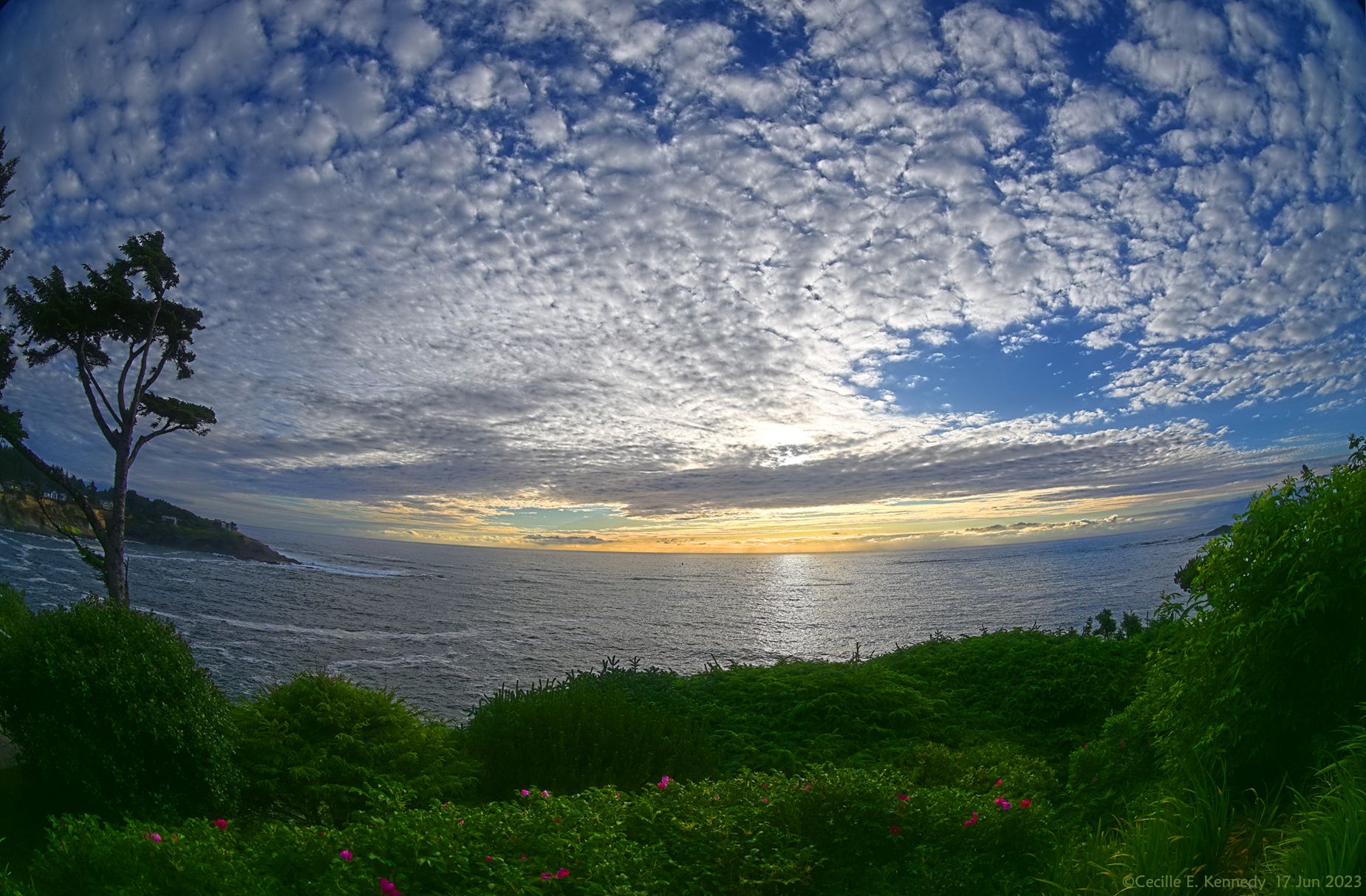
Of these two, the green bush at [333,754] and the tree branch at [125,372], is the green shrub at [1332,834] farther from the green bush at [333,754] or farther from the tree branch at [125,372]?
the tree branch at [125,372]

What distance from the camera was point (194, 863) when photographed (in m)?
3.76

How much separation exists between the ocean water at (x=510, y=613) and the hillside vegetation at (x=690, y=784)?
563 centimetres

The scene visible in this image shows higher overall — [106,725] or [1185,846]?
[1185,846]

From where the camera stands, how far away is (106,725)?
20.2 feet

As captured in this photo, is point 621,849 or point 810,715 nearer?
point 621,849

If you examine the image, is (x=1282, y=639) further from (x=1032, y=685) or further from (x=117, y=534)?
(x=117, y=534)

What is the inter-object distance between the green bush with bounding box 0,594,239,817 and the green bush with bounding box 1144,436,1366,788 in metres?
8.37

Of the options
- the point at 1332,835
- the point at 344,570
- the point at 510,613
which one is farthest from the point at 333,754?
the point at 344,570

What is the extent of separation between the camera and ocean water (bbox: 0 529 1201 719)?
24312mm

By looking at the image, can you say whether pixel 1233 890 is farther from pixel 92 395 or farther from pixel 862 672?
pixel 92 395

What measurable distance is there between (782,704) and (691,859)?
6.01 metres

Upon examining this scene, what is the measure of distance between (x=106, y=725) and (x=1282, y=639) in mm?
9502

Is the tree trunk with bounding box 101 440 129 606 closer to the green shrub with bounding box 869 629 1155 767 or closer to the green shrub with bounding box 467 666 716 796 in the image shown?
Answer: the green shrub with bounding box 467 666 716 796

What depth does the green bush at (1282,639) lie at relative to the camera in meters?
4.15
